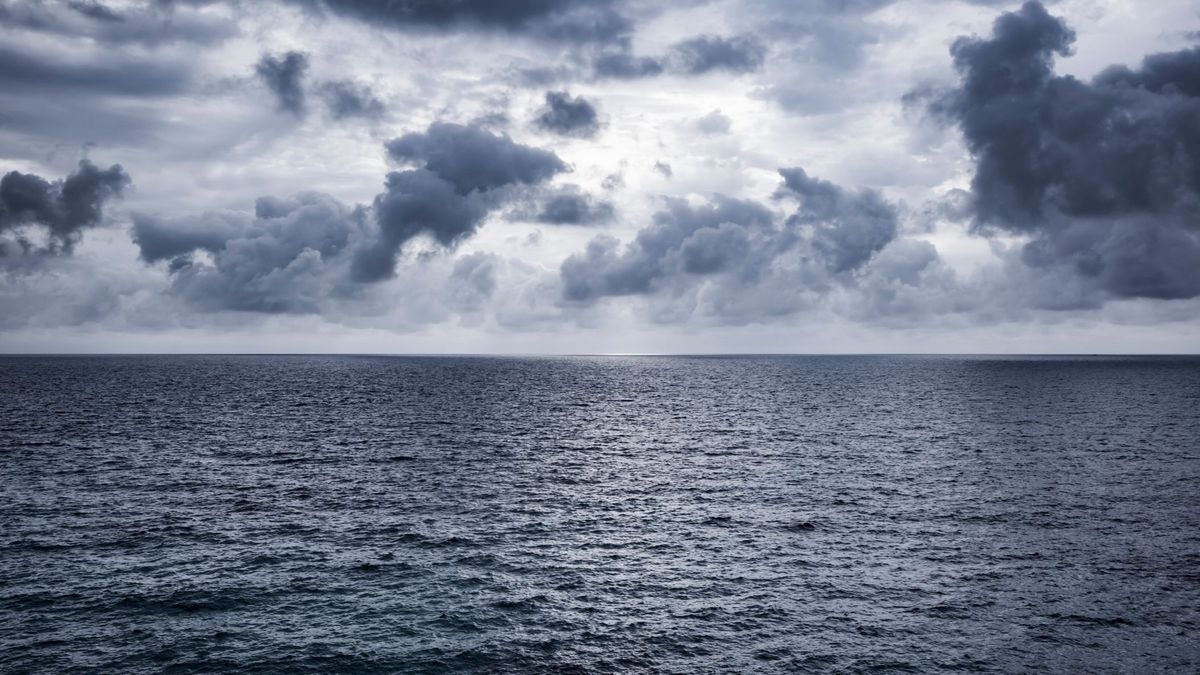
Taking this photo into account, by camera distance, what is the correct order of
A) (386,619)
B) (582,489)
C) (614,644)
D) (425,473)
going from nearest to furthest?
1. (614,644)
2. (386,619)
3. (582,489)
4. (425,473)

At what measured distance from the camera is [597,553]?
48938 millimetres

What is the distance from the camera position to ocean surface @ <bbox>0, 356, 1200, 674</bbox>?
112 feet

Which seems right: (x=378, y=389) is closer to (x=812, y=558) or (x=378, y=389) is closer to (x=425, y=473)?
(x=425, y=473)

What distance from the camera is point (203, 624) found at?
119 ft

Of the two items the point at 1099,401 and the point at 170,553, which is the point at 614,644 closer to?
the point at 170,553

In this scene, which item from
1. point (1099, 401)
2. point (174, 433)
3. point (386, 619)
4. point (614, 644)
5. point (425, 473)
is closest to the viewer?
point (614, 644)

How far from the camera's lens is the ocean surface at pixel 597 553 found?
112 ft

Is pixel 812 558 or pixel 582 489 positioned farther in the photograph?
pixel 582 489

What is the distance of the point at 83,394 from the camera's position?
16038 centimetres

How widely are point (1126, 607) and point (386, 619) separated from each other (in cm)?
3911

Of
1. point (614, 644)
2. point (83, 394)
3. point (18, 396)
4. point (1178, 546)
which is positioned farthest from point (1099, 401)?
point (18, 396)

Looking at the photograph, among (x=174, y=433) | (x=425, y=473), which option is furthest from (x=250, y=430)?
(x=425, y=473)

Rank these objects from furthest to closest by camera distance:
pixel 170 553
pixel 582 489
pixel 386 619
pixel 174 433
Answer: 1. pixel 174 433
2. pixel 582 489
3. pixel 170 553
4. pixel 386 619

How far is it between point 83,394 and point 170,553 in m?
144
